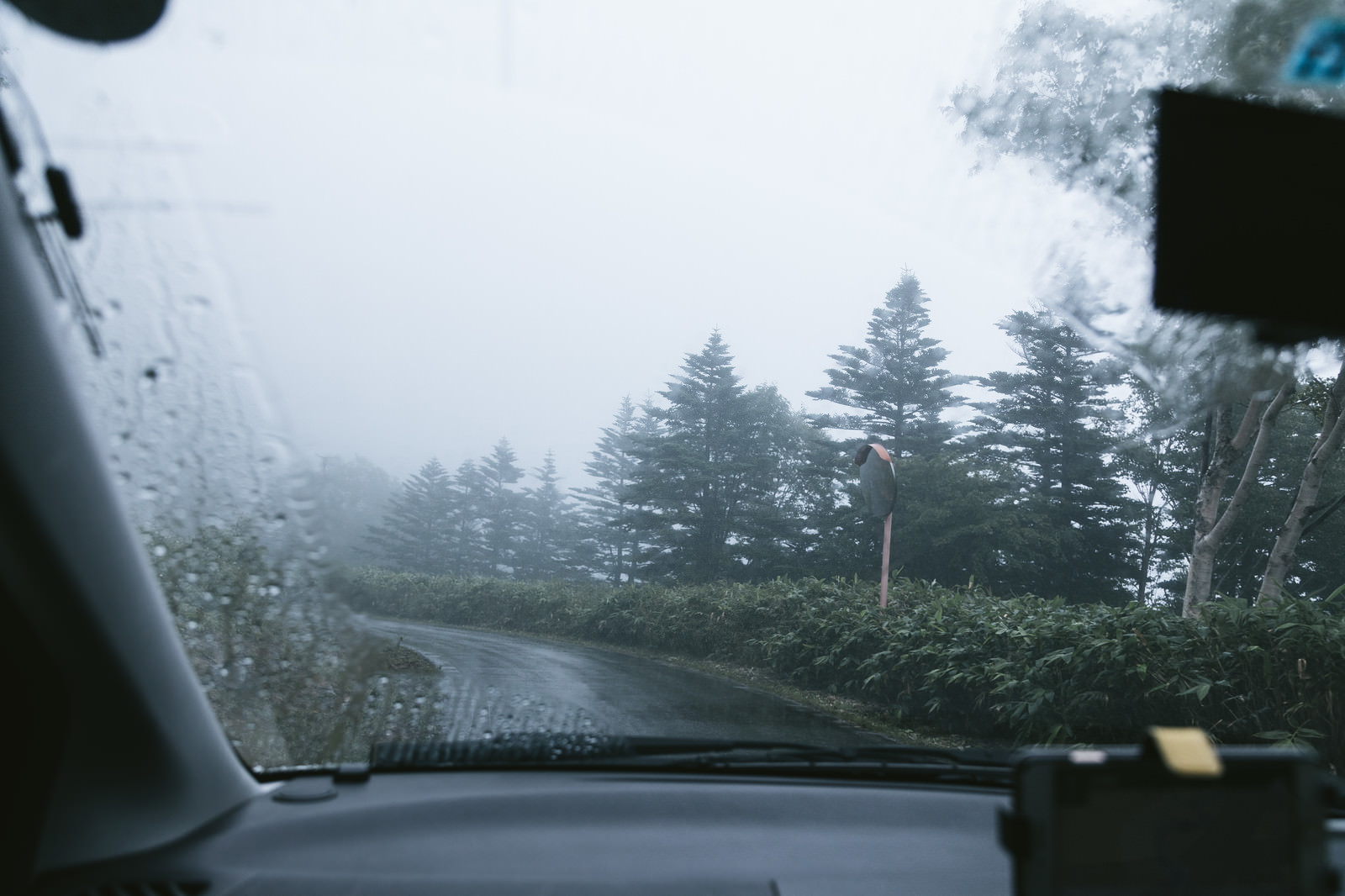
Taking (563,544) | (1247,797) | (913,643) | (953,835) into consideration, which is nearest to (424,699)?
(563,544)

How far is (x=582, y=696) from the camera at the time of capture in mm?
4520

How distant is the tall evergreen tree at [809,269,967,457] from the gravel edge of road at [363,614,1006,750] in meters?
1.85

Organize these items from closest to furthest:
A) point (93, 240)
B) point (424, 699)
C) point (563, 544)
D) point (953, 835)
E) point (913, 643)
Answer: point (93, 240), point (953, 835), point (424, 699), point (563, 544), point (913, 643)

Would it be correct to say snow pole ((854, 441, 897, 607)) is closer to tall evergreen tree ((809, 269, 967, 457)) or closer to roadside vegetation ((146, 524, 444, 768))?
tall evergreen tree ((809, 269, 967, 457))

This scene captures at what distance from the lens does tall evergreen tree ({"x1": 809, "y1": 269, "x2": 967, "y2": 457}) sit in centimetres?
544

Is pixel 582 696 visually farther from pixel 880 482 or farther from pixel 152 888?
pixel 152 888

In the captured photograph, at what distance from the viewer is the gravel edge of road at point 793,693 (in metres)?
4.48

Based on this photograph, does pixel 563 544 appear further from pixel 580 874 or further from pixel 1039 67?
pixel 1039 67

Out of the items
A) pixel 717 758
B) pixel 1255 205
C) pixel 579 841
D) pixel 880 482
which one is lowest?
pixel 579 841

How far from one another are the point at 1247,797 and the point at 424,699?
2779 millimetres

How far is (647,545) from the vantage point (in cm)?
649

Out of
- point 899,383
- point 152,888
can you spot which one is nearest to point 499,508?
point 152,888

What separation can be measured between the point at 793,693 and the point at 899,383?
4046 mm

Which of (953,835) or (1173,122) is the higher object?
(1173,122)
